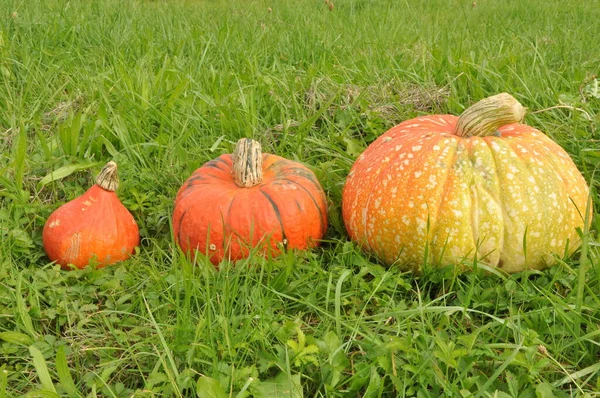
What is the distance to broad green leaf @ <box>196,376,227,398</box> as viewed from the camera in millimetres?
1780

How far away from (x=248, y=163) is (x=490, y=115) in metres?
1.06

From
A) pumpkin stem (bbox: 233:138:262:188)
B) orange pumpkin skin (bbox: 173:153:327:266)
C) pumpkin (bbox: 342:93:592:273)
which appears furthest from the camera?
pumpkin stem (bbox: 233:138:262:188)

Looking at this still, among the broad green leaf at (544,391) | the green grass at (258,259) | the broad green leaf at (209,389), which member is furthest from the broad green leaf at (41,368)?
the broad green leaf at (544,391)

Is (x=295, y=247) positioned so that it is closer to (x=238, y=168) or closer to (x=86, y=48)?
(x=238, y=168)

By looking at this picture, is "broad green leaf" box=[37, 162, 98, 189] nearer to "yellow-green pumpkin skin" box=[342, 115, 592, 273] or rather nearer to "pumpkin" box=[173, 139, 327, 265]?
"pumpkin" box=[173, 139, 327, 265]

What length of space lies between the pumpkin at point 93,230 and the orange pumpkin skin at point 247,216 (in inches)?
10.2

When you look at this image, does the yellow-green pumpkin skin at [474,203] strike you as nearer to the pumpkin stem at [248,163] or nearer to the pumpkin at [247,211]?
the pumpkin at [247,211]

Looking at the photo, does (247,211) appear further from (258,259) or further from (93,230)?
(93,230)

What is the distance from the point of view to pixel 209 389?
1.79 metres

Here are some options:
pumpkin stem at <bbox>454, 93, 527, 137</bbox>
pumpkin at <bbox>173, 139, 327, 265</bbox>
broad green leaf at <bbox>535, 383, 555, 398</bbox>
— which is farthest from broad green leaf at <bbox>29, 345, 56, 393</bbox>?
pumpkin stem at <bbox>454, 93, 527, 137</bbox>

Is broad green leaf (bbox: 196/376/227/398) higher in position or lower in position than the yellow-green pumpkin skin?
lower

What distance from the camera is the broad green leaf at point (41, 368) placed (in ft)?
6.22

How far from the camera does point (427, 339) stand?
6.51 feet

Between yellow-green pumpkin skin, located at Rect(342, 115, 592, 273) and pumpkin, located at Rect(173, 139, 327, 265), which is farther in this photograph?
pumpkin, located at Rect(173, 139, 327, 265)
